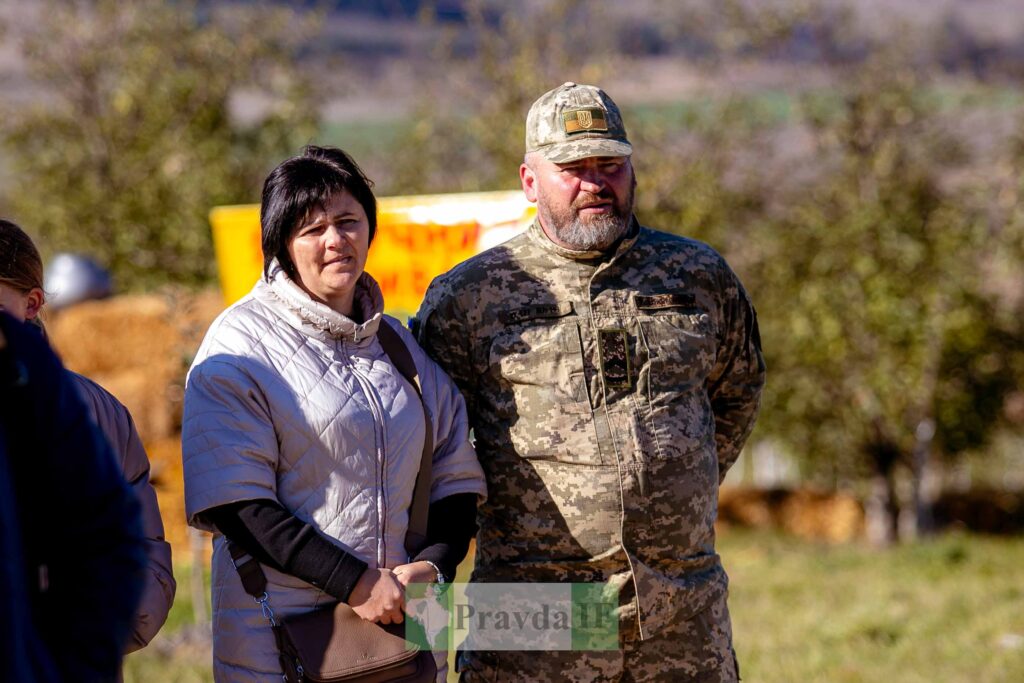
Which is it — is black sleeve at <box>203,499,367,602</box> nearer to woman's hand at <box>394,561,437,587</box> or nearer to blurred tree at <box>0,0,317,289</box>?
woman's hand at <box>394,561,437,587</box>

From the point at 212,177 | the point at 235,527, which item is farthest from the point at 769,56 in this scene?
the point at 235,527

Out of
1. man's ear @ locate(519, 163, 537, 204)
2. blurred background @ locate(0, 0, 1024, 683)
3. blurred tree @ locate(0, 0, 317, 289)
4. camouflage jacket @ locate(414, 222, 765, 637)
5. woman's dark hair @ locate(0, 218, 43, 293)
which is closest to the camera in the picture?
woman's dark hair @ locate(0, 218, 43, 293)

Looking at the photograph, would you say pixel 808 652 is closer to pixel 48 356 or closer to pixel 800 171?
pixel 48 356

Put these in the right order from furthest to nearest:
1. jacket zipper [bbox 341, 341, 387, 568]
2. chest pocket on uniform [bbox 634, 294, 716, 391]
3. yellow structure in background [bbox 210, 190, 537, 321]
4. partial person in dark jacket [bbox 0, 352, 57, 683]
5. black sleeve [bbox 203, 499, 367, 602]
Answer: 1. yellow structure in background [bbox 210, 190, 537, 321]
2. chest pocket on uniform [bbox 634, 294, 716, 391]
3. jacket zipper [bbox 341, 341, 387, 568]
4. black sleeve [bbox 203, 499, 367, 602]
5. partial person in dark jacket [bbox 0, 352, 57, 683]

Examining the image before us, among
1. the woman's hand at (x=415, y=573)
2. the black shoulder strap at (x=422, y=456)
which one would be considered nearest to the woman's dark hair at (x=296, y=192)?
the black shoulder strap at (x=422, y=456)

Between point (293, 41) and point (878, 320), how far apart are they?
6.97 metres

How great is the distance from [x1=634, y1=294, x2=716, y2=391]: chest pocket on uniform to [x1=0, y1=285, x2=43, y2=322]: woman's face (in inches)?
60.4

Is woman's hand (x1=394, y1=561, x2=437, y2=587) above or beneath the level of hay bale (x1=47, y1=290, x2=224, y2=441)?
beneath

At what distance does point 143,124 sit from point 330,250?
11.1 m

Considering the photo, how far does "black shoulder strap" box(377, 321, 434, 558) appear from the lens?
→ 297cm

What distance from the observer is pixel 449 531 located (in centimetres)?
305

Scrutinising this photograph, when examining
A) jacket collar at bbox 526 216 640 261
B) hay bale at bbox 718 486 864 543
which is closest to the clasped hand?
jacket collar at bbox 526 216 640 261

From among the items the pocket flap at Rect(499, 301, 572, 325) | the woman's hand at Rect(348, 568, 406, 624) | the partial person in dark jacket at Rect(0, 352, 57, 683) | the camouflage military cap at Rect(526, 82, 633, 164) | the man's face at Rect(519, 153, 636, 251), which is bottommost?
the woman's hand at Rect(348, 568, 406, 624)

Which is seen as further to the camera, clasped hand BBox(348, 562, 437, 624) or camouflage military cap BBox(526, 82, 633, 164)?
camouflage military cap BBox(526, 82, 633, 164)
